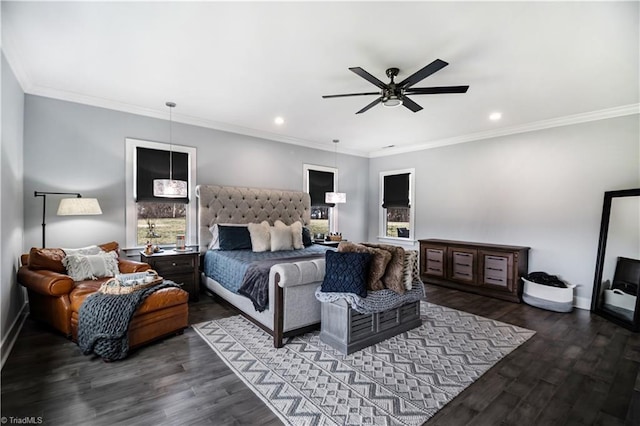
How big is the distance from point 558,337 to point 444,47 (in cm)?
337

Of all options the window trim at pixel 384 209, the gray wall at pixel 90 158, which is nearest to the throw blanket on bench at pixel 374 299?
the gray wall at pixel 90 158

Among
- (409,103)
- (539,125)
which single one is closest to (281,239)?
(409,103)

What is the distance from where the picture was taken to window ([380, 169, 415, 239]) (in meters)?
6.80

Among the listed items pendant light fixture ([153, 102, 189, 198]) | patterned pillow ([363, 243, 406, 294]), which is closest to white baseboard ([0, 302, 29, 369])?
pendant light fixture ([153, 102, 189, 198])

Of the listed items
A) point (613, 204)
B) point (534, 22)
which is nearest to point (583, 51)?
point (534, 22)

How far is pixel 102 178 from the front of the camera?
13.8 feet

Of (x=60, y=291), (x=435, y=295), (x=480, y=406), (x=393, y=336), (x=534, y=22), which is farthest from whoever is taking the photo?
(x=435, y=295)

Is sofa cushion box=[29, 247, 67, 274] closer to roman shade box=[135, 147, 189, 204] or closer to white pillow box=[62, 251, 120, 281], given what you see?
white pillow box=[62, 251, 120, 281]

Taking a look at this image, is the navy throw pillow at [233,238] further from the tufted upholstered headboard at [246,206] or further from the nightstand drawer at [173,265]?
the nightstand drawer at [173,265]

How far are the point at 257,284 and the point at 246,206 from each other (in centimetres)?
244

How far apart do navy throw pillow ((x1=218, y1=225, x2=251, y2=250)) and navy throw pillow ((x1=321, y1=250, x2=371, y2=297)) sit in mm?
2019

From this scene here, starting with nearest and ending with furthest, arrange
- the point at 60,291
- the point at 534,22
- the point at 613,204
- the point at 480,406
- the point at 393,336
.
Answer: the point at 480,406, the point at 534,22, the point at 60,291, the point at 393,336, the point at 613,204

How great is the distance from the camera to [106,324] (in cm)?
267

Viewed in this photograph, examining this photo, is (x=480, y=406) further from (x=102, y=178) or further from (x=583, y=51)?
(x=102, y=178)
